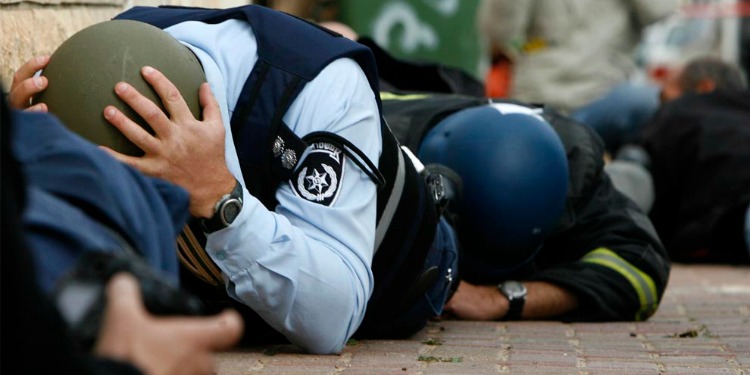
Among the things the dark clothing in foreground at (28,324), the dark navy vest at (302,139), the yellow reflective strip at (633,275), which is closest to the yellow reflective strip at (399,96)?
the yellow reflective strip at (633,275)

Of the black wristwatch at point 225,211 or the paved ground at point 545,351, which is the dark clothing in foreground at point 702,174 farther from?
the black wristwatch at point 225,211

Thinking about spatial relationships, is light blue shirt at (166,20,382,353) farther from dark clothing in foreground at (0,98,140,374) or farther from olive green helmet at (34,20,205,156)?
dark clothing in foreground at (0,98,140,374)

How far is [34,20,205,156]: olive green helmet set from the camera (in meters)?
2.59

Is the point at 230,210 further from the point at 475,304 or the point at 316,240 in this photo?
the point at 475,304

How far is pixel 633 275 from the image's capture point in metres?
4.23

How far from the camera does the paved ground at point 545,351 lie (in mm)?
3059

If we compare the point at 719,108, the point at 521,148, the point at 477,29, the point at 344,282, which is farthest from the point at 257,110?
the point at 477,29

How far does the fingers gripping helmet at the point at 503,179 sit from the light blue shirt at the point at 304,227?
44.1 inches

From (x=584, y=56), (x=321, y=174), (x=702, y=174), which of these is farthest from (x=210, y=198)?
(x=584, y=56)

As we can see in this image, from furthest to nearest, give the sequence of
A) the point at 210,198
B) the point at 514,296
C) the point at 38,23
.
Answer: the point at 514,296, the point at 38,23, the point at 210,198

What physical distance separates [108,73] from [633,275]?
215 centimetres

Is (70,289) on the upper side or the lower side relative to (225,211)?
upper

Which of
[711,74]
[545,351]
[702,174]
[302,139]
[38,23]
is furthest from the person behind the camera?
[711,74]

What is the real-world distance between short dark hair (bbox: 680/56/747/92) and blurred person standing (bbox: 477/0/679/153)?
274mm
